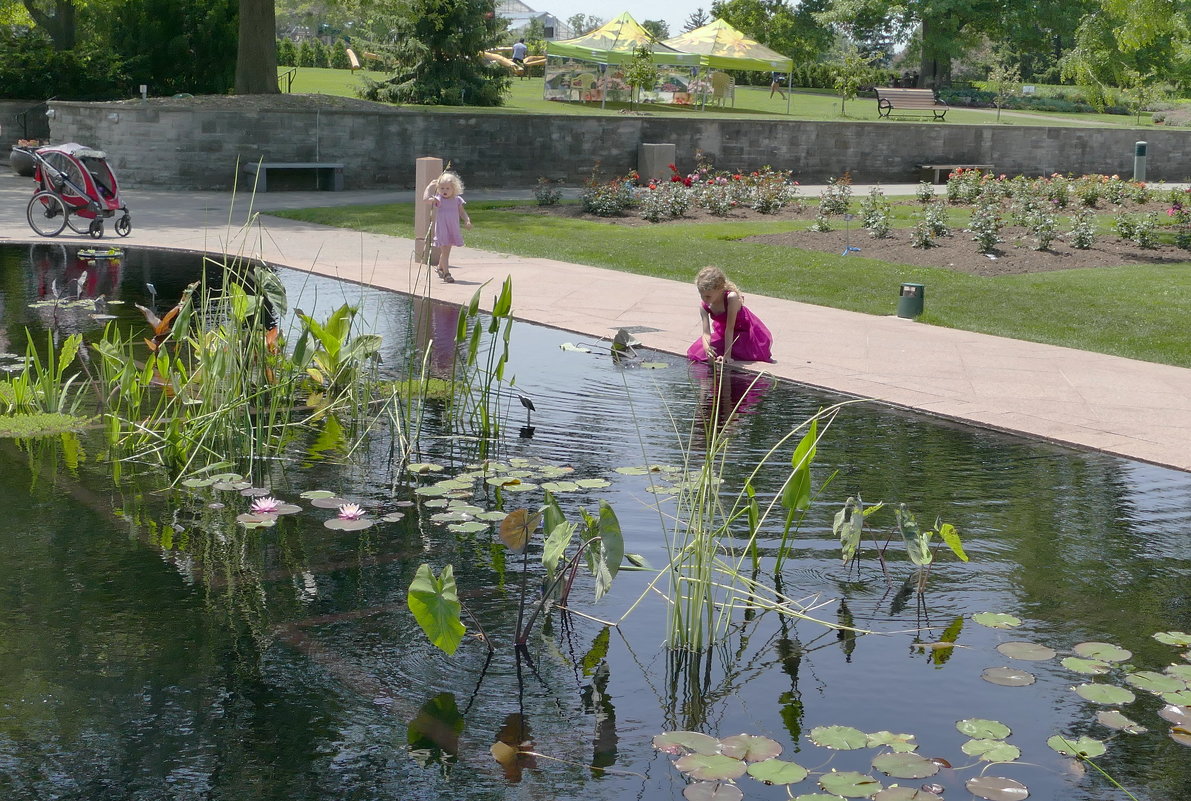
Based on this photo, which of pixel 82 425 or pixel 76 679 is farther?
pixel 82 425

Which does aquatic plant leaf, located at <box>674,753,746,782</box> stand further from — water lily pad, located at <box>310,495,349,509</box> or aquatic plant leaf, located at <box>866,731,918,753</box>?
water lily pad, located at <box>310,495,349,509</box>

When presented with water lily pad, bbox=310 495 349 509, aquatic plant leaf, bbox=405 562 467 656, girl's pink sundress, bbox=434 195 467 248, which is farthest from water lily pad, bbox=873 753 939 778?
girl's pink sundress, bbox=434 195 467 248

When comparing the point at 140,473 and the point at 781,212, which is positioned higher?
the point at 781,212

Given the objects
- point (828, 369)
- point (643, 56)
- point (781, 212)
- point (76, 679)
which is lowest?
point (76, 679)

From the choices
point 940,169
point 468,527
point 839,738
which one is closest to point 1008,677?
point 839,738

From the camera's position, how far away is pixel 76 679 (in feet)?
12.8

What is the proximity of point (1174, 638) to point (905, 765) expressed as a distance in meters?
1.57

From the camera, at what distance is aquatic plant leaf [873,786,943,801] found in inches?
131

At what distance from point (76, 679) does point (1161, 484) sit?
5.37m

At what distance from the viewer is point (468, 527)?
5.41 meters

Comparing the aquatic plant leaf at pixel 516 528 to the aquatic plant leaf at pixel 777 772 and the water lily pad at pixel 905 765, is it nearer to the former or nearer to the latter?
the aquatic plant leaf at pixel 777 772

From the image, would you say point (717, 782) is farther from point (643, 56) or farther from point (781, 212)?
point (643, 56)

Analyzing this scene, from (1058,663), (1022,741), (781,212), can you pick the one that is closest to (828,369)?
(1058,663)

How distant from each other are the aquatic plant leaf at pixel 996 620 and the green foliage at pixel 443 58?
2656 centimetres
